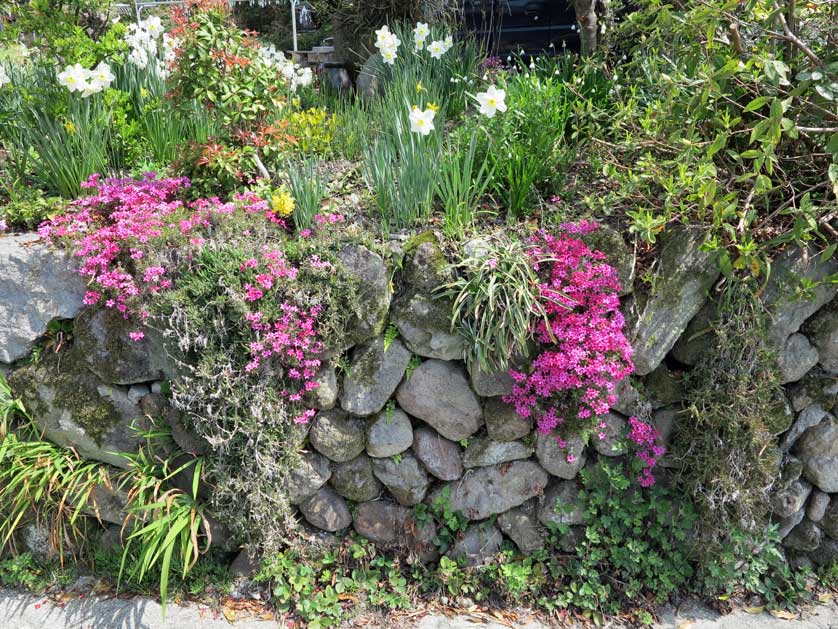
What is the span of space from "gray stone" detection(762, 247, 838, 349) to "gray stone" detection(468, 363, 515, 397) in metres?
1.13

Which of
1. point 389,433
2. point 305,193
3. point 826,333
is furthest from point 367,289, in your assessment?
point 826,333

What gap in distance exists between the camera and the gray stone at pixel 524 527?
283cm

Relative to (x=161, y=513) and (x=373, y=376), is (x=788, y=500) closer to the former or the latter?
(x=373, y=376)

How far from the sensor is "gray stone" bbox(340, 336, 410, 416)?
8.85 feet

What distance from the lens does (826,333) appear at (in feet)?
8.99

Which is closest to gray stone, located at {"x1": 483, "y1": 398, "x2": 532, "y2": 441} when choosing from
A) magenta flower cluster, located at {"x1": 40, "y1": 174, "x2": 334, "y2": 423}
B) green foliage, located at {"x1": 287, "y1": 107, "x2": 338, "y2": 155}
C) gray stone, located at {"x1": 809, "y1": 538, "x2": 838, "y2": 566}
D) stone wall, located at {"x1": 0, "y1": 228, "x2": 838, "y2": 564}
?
stone wall, located at {"x1": 0, "y1": 228, "x2": 838, "y2": 564}

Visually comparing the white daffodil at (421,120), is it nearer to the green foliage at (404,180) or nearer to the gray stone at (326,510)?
the green foliage at (404,180)

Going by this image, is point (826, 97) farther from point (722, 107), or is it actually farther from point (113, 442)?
point (113, 442)

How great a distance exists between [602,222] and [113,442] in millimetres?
2407

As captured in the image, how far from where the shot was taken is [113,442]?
9.15ft

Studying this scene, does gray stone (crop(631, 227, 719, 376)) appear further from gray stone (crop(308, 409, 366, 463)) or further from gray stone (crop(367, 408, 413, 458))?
gray stone (crop(308, 409, 366, 463))

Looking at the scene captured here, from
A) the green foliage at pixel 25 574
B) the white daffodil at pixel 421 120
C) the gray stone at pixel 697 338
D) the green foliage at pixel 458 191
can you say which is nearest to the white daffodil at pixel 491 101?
the green foliage at pixel 458 191

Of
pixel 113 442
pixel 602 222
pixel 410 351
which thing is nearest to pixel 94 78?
pixel 113 442

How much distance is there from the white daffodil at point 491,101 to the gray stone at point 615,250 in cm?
72
